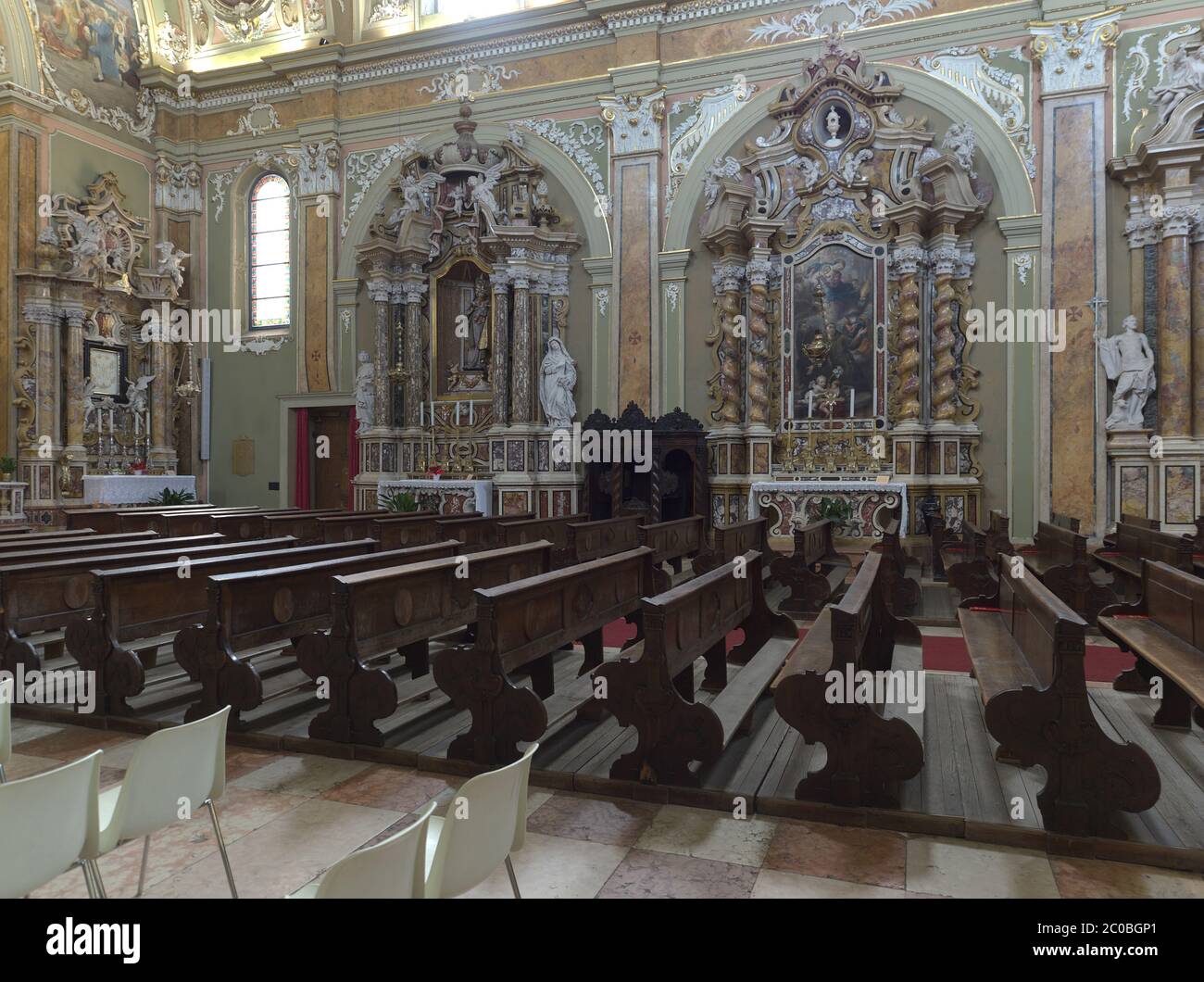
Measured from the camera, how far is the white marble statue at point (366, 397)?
50.2 ft

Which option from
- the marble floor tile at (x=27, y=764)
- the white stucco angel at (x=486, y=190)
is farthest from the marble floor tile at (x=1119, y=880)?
the white stucco angel at (x=486, y=190)

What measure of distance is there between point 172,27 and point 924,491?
17.4 meters

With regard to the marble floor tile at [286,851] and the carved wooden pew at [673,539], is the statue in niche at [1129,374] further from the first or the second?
the marble floor tile at [286,851]

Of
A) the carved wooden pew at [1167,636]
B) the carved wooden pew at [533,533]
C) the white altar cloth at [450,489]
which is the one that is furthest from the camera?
the white altar cloth at [450,489]

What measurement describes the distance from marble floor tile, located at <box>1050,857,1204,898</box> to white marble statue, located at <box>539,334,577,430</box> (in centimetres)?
1167

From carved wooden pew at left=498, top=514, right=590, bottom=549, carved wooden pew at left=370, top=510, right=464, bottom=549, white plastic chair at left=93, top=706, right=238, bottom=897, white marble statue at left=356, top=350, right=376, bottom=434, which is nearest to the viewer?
white plastic chair at left=93, top=706, right=238, bottom=897

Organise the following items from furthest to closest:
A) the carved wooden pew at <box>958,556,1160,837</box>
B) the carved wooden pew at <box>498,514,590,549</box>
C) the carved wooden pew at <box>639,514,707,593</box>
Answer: the carved wooden pew at <box>639,514,707,593</box> < the carved wooden pew at <box>498,514,590,549</box> < the carved wooden pew at <box>958,556,1160,837</box>

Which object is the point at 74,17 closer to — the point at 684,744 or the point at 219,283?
the point at 219,283

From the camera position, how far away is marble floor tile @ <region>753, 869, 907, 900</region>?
9.59 feet

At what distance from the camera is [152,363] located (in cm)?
1655

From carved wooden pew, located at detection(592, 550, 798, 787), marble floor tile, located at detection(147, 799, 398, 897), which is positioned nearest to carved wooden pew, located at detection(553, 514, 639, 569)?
carved wooden pew, located at detection(592, 550, 798, 787)

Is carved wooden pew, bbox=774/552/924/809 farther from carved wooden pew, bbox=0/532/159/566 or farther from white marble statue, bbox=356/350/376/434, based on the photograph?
white marble statue, bbox=356/350/376/434

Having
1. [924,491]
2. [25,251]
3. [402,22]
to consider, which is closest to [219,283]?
[25,251]

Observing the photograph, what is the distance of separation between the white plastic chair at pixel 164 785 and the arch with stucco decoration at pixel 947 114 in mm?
12475
